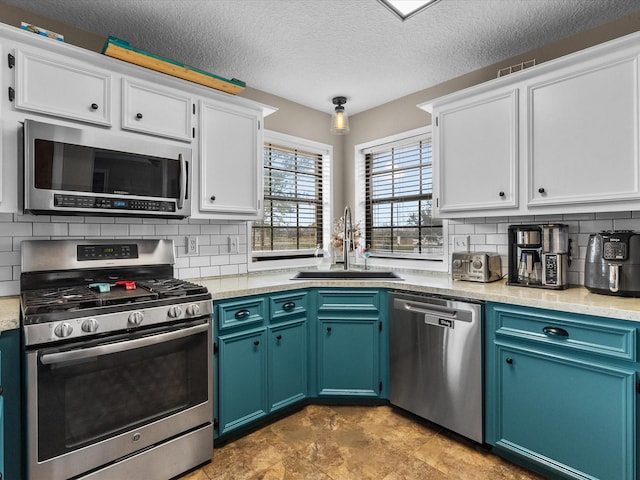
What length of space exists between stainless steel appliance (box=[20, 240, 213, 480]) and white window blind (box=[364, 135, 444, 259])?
6.75ft

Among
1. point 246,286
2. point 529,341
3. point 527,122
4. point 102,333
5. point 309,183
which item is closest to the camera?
point 102,333

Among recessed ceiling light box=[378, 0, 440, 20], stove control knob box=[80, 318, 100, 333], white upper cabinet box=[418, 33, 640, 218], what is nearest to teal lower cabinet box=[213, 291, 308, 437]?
stove control knob box=[80, 318, 100, 333]

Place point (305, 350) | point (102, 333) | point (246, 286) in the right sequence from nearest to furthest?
point (102, 333) < point (246, 286) < point (305, 350)

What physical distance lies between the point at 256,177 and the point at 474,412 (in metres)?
2.10

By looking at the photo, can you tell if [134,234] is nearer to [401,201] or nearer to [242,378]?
[242,378]

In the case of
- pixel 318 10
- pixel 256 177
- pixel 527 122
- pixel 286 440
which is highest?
pixel 318 10

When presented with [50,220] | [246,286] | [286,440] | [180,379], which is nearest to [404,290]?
[246,286]

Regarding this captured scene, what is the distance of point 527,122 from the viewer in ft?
7.32

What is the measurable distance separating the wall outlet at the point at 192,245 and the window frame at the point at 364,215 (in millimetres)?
1706

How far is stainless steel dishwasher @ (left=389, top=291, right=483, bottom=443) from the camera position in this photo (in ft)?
7.02

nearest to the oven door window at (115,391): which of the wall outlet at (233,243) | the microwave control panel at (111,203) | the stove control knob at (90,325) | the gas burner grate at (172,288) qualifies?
the stove control knob at (90,325)

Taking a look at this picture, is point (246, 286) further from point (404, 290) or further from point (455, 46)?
point (455, 46)

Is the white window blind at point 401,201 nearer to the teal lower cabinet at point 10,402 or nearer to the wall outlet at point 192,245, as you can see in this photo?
the wall outlet at point 192,245

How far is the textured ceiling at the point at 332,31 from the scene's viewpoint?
2.04 meters
